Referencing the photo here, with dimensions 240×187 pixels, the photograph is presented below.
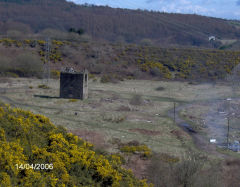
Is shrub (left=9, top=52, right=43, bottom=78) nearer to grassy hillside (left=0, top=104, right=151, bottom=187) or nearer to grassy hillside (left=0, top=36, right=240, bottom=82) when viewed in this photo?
grassy hillside (left=0, top=36, right=240, bottom=82)

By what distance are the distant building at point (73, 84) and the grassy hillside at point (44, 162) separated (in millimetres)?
15520

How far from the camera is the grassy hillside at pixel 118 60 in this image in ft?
129

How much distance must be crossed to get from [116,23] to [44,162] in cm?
7709

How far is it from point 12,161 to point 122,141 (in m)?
9.15

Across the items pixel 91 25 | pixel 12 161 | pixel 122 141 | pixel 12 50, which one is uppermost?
pixel 91 25

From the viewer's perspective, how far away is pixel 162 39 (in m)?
70.2

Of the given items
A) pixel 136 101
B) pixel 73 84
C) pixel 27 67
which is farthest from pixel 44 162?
pixel 27 67

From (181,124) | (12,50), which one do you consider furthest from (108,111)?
(12,50)

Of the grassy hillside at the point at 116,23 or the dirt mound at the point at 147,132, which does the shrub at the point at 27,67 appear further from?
the dirt mound at the point at 147,132

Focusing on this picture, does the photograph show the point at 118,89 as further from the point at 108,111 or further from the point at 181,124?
the point at 181,124

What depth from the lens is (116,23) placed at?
81562 mm

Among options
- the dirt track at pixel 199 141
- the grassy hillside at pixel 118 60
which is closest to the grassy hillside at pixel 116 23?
the grassy hillside at pixel 118 60

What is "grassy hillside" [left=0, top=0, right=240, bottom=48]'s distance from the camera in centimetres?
6500

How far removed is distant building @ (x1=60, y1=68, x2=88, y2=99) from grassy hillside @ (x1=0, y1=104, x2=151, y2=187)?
15520 mm
